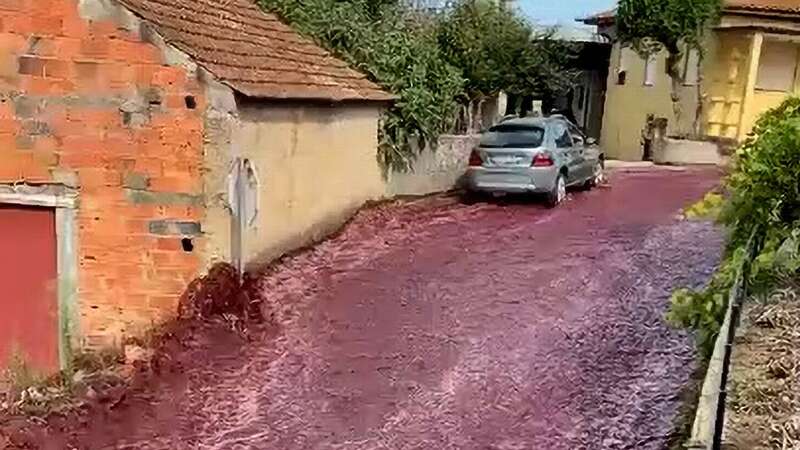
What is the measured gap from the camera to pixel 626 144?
28844 mm

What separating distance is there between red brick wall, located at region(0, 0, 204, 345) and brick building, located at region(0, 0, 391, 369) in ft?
0.04

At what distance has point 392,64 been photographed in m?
17.1

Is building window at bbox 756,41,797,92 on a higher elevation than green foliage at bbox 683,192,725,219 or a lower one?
higher

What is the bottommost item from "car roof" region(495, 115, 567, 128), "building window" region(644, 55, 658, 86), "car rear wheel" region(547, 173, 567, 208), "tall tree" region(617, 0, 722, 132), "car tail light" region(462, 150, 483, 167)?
"car rear wheel" region(547, 173, 567, 208)

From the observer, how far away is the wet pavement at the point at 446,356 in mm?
7613

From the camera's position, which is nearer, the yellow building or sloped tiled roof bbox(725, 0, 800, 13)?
sloped tiled roof bbox(725, 0, 800, 13)

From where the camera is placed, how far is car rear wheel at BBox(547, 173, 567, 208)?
1711 cm

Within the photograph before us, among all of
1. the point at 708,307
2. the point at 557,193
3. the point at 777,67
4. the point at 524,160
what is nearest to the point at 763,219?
the point at 708,307

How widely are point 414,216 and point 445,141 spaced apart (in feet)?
9.31

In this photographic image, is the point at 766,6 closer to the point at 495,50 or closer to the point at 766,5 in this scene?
the point at 766,5

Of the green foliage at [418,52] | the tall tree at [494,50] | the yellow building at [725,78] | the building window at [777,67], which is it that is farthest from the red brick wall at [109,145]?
the building window at [777,67]

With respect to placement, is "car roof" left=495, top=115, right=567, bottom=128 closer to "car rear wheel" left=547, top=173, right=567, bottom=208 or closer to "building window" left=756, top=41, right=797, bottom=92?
"car rear wheel" left=547, top=173, right=567, bottom=208

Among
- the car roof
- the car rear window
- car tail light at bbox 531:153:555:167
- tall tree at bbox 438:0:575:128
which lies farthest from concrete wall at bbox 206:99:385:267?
tall tree at bbox 438:0:575:128

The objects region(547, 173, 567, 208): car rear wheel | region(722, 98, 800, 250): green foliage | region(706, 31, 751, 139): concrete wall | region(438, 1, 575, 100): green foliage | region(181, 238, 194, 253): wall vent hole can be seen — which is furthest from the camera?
region(706, 31, 751, 139): concrete wall
